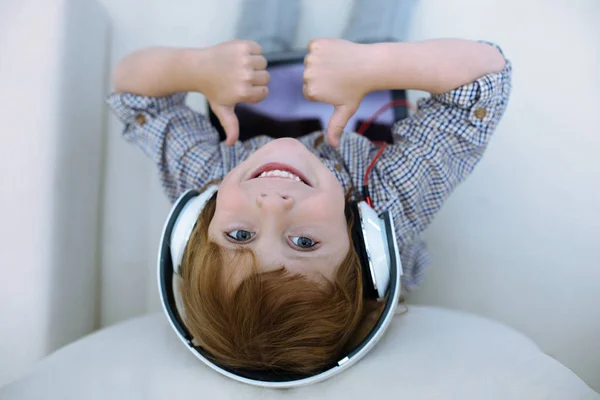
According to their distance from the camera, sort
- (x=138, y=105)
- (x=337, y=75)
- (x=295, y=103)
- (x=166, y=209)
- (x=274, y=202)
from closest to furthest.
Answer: (x=274, y=202), (x=337, y=75), (x=138, y=105), (x=295, y=103), (x=166, y=209)

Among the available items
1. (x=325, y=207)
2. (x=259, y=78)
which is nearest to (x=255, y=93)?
(x=259, y=78)

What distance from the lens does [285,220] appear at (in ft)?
1.96

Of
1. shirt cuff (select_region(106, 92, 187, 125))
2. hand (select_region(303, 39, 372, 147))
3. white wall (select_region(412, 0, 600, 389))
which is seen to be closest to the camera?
hand (select_region(303, 39, 372, 147))

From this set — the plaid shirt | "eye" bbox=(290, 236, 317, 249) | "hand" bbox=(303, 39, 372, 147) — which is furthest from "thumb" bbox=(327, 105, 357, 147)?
"eye" bbox=(290, 236, 317, 249)

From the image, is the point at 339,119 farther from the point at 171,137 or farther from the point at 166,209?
the point at 166,209

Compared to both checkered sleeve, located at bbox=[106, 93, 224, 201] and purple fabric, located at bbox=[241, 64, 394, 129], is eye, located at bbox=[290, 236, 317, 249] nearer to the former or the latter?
checkered sleeve, located at bbox=[106, 93, 224, 201]

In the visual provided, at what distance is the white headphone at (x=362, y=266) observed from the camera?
1.94 feet

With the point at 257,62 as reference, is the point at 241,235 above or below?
below

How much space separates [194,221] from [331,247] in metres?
0.20

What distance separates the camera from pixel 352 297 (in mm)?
650

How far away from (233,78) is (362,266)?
0.34 metres

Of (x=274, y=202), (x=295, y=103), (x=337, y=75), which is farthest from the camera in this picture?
(x=295, y=103)

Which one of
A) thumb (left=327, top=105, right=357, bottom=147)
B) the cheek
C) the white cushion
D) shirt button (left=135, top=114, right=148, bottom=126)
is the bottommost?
the white cushion

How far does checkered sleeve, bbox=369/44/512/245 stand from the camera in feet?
2.44
